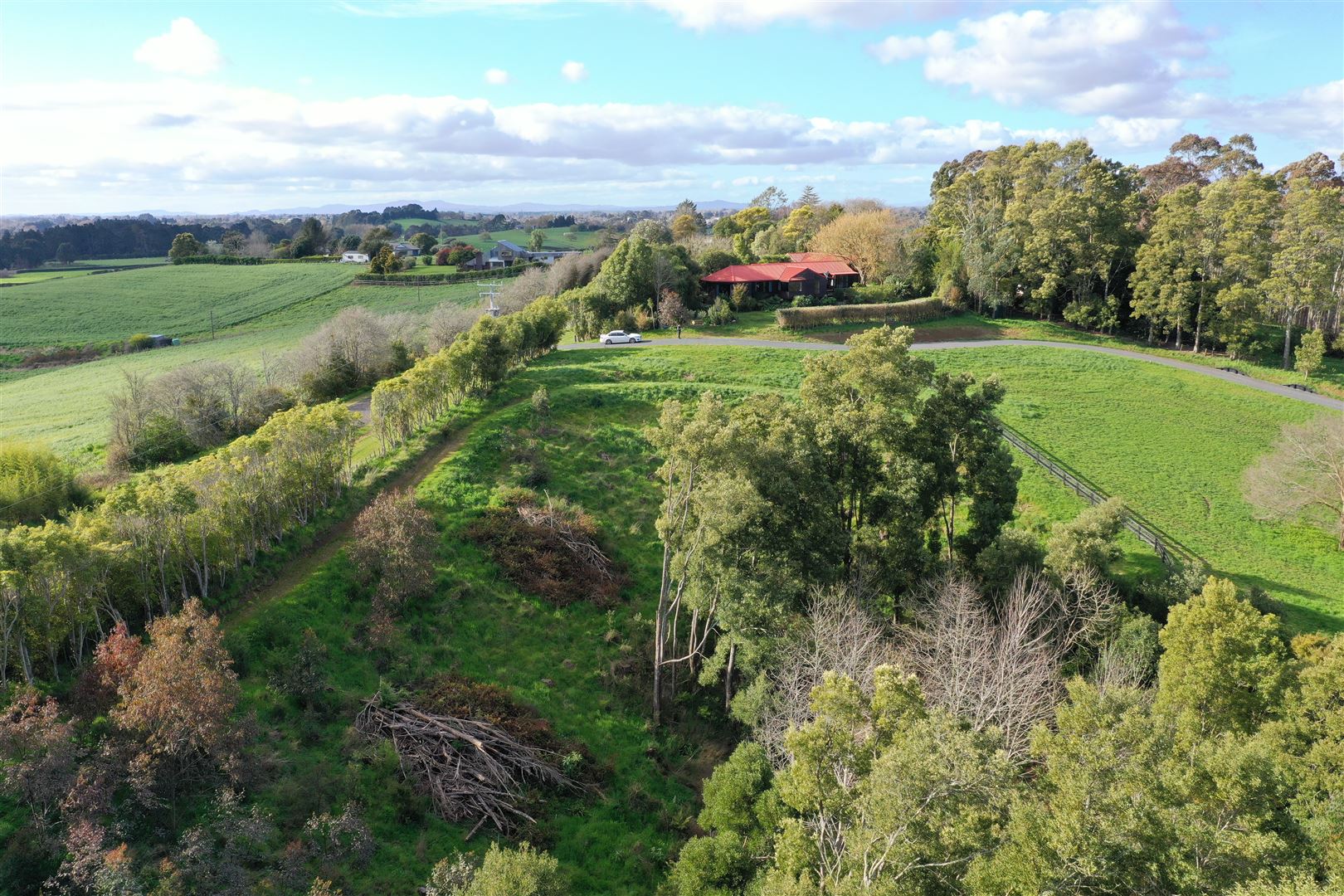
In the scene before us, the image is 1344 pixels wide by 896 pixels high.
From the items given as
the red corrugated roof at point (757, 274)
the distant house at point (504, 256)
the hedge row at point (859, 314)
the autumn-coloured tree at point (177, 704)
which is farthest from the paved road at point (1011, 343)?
the distant house at point (504, 256)

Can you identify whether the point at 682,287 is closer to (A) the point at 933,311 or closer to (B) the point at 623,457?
(A) the point at 933,311

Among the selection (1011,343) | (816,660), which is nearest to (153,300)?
(1011,343)

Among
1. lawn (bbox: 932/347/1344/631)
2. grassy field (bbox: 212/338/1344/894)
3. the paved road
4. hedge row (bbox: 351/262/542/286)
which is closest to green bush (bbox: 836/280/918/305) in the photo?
the paved road

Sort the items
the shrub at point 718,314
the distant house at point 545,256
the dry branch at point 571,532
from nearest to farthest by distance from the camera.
Result: the dry branch at point 571,532
the shrub at point 718,314
the distant house at point 545,256

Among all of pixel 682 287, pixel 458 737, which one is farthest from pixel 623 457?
pixel 682 287

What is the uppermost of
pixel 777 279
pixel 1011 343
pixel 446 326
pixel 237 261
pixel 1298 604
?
pixel 237 261

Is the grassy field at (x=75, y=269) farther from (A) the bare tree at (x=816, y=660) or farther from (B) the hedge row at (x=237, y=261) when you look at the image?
(A) the bare tree at (x=816, y=660)

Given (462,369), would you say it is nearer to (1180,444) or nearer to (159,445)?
(159,445)
